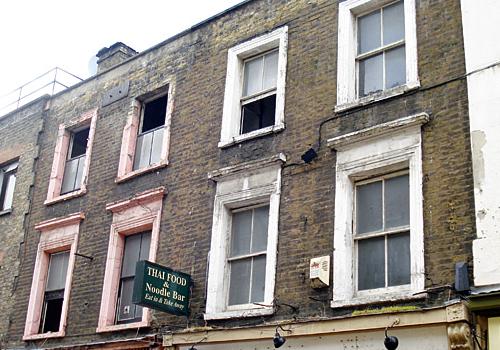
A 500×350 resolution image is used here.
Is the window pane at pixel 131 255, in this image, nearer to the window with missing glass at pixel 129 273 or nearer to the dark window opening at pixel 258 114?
the window with missing glass at pixel 129 273

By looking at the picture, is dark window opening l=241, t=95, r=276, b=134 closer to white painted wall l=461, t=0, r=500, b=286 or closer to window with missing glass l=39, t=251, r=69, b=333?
white painted wall l=461, t=0, r=500, b=286

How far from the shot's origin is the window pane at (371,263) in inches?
394

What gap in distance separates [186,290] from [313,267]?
2.58 meters

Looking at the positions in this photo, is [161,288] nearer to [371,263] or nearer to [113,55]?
[371,263]

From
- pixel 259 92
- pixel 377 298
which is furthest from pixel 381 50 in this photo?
pixel 377 298

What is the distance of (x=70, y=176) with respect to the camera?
53.1ft

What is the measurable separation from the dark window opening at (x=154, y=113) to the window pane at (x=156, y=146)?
0.34m

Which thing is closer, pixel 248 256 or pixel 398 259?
pixel 398 259

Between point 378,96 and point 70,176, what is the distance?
26.7 feet

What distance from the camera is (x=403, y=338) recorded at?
9.17m

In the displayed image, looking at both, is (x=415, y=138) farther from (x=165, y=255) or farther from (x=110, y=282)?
(x=110, y=282)

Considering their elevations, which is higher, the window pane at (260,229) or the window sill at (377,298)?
the window pane at (260,229)

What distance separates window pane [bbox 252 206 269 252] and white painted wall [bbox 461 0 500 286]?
3723mm

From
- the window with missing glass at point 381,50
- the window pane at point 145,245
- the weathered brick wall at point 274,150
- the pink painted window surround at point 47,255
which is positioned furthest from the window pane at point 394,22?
the pink painted window surround at point 47,255
